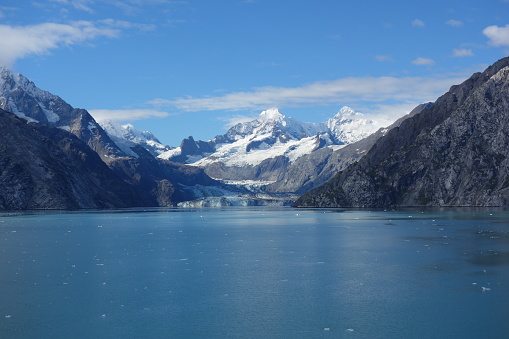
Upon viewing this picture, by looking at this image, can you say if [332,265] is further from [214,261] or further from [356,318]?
[356,318]

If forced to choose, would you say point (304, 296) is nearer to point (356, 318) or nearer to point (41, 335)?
point (356, 318)

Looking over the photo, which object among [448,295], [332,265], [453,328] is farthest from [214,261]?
[453,328]

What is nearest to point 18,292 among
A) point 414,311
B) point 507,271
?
point 414,311

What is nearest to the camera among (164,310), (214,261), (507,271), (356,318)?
(356,318)

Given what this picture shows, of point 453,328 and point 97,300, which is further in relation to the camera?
point 97,300

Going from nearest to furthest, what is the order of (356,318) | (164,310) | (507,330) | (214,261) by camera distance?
1. (507,330)
2. (356,318)
3. (164,310)
4. (214,261)

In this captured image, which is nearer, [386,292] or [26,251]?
[386,292]
